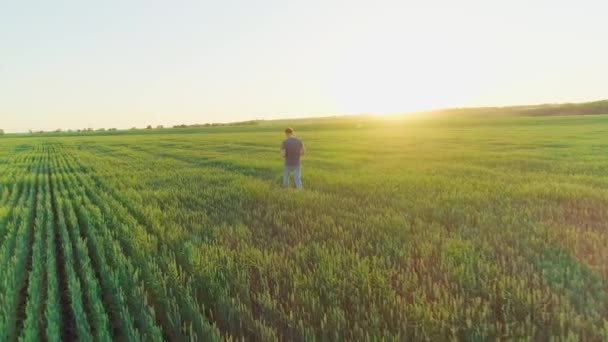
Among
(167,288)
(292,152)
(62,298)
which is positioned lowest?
(62,298)

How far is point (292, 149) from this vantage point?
13.1 metres

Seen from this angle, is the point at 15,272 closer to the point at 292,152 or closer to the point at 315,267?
the point at 315,267

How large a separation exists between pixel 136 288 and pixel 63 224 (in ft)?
17.7

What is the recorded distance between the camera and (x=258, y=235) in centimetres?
767

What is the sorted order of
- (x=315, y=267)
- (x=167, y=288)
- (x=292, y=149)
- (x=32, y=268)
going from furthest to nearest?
(x=292, y=149) < (x=32, y=268) < (x=315, y=267) < (x=167, y=288)

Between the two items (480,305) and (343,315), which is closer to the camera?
(343,315)

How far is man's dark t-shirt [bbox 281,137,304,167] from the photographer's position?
43.0ft

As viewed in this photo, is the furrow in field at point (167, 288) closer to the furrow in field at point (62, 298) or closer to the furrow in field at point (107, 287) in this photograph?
the furrow in field at point (107, 287)

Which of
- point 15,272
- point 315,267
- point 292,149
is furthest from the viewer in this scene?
point 292,149

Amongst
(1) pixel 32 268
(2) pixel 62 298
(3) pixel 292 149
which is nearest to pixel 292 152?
(3) pixel 292 149

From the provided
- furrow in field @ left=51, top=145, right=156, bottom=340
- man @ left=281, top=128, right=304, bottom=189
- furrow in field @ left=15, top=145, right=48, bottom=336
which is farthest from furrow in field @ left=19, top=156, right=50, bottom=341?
man @ left=281, top=128, right=304, bottom=189

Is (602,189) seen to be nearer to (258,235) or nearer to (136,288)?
(258,235)

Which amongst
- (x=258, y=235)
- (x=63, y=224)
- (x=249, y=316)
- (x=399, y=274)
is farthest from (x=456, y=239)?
(x=63, y=224)

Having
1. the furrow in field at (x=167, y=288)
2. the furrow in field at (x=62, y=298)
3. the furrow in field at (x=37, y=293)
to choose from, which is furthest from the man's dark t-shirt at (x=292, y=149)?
the furrow in field at (x=37, y=293)
